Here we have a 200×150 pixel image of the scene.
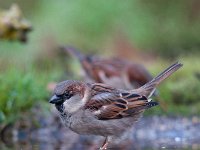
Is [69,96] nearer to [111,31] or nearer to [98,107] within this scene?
[98,107]

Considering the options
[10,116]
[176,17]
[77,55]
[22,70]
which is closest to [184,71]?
[77,55]

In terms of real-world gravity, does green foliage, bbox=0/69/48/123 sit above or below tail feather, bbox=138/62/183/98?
above

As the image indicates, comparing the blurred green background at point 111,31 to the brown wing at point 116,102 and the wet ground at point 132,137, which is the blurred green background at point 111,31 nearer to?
the wet ground at point 132,137

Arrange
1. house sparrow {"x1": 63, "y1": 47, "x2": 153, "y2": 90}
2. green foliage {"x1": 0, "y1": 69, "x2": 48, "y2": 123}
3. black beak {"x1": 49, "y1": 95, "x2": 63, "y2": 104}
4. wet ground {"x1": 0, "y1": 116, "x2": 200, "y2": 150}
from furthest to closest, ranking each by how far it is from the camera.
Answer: house sparrow {"x1": 63, "y1": 47, "x2": 153, "y2": 90}, green foliage {"x1": 0, "y1": 69, "x2": 48, "y2": 123}, wet ground {"x1": 0, "y1": 116, "x2": 200, "y2": 150}, black beak {"x1": 49, "y1": 95, "x2": 63, "y2": 104}

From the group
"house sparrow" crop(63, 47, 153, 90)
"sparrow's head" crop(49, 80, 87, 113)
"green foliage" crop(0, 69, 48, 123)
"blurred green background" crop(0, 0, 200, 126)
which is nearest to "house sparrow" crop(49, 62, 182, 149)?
"sparrow's head" crop(49, 80, 87, 113)

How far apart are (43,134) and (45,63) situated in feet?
11.1

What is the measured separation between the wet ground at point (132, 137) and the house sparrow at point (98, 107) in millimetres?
564

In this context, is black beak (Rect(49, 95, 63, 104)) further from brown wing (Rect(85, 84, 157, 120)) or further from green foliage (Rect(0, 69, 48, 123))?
green foliage (Rect(0, 69, 48, 123))

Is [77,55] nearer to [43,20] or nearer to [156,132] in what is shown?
[156,132]

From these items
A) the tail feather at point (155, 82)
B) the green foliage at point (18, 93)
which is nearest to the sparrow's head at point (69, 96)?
the tail feather at point (155, 82)

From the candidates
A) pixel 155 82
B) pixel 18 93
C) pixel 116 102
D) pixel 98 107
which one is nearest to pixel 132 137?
pixel 155 82

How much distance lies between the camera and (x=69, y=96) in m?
7.78

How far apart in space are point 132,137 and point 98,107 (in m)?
2.18

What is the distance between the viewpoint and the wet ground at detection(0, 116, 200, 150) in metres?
8.91
